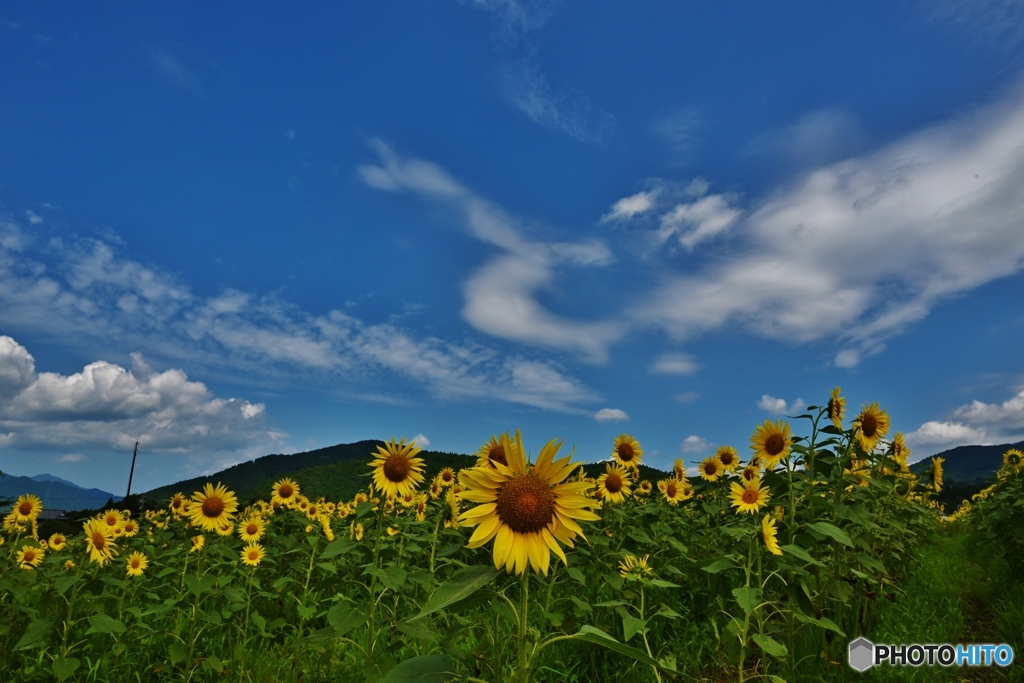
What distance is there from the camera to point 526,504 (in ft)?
7.56

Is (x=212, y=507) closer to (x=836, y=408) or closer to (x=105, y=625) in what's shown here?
(x=105, y=625)

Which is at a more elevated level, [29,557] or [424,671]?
[424,671]

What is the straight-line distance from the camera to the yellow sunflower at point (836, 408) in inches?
196

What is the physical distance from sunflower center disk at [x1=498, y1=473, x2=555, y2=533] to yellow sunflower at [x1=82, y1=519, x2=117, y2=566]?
587 cm

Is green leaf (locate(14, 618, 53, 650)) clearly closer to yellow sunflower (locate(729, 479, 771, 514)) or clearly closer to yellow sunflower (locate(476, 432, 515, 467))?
yellow sunflower (locate(476, 432, 515, 467))

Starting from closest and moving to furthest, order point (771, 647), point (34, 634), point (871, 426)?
1. point (771, 647)
2. point (34, 634)
3. point (871, 426)

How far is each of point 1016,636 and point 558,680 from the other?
4.21 meters

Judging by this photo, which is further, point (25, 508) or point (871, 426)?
point (25, 508)

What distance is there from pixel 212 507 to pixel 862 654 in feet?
21.7

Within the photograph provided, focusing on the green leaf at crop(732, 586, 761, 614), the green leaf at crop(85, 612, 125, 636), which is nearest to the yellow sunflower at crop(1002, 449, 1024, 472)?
the green leaf at crop(732, 586, 761, 614)

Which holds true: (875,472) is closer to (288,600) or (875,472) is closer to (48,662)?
(288,600)

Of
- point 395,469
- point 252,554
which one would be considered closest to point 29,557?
point 252,554

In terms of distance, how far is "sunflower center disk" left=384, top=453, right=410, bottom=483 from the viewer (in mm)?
4562

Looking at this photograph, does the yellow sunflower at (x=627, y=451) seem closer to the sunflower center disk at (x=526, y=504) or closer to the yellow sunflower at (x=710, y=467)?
the yellow sunflower at (x=710, y=467)
